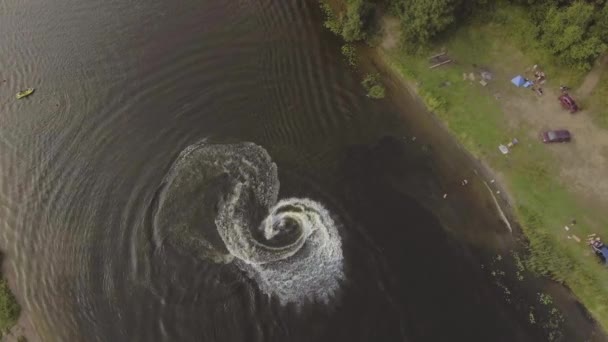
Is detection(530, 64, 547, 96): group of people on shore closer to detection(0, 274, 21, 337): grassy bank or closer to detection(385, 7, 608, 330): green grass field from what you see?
detection(385, 7, 608, 330): green grass field

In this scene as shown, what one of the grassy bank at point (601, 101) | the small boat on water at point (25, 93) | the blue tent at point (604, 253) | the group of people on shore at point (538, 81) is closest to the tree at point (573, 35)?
the group of people on shore at point (538, 81)

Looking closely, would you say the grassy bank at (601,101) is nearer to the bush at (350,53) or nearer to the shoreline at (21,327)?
the bush at (350,53)

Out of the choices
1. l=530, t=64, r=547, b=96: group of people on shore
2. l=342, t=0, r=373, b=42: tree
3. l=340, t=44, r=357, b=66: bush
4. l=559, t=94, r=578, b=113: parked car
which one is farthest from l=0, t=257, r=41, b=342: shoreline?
l=559, t=94, r=578, b=113: parked car

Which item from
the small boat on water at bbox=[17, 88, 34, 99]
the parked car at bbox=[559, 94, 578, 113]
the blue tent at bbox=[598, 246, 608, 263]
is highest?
the small boat on water at bbox=[17, 88, 34, 99]

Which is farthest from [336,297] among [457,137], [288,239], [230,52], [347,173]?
[230,52]

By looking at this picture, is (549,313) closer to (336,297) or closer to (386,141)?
(336,297)

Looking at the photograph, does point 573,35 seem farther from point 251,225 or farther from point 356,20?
point 251,225
